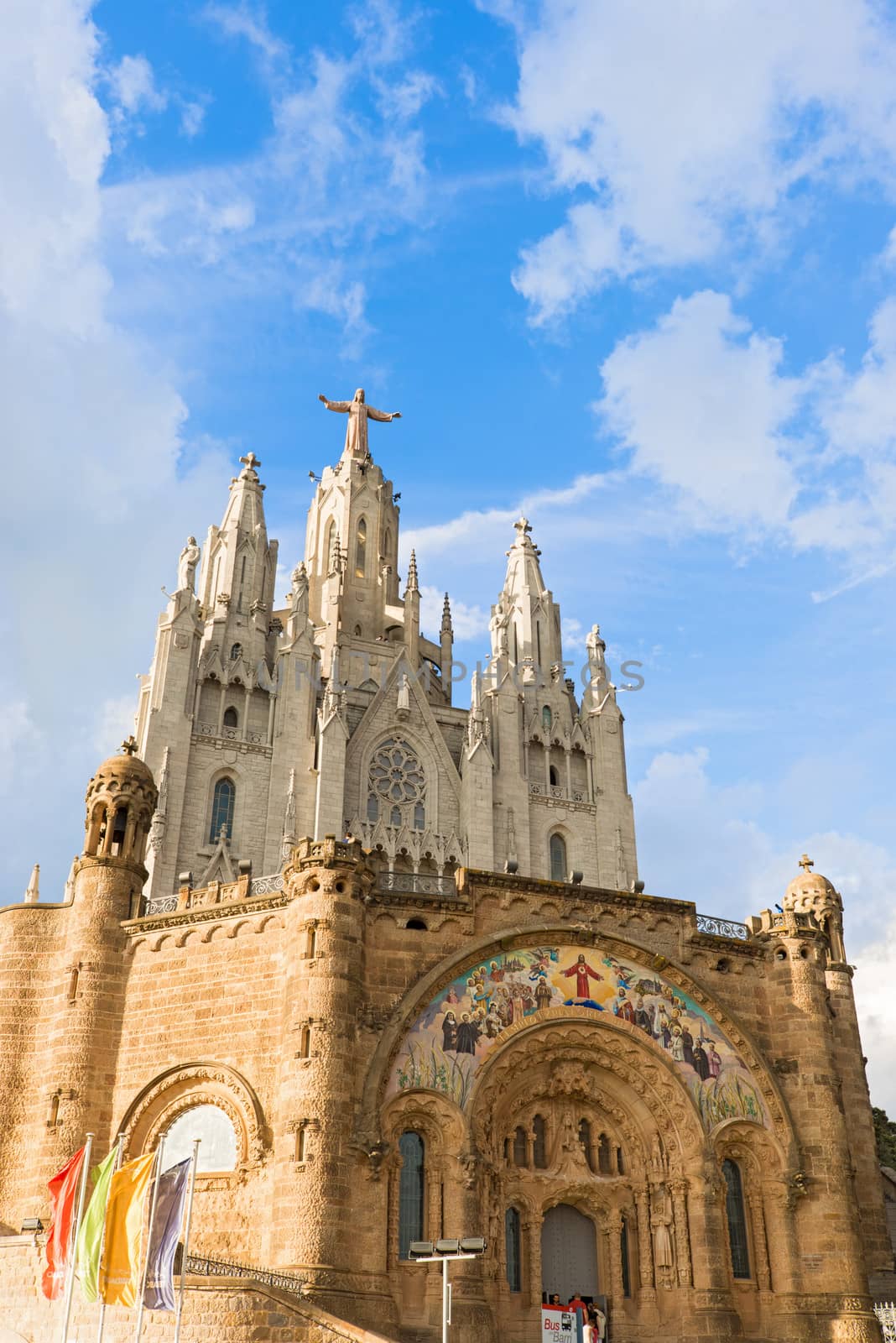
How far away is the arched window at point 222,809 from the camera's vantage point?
45.8 metres

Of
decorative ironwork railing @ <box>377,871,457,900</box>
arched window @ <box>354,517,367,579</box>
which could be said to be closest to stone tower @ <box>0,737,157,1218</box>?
decorative ironwork railing @ <box>377,871,457,900</box>

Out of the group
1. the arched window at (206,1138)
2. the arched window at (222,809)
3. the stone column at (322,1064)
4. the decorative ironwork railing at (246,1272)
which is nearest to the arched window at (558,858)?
A: the arched window at (222,809)

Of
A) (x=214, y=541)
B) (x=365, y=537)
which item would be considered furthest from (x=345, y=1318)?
(x=365, y=537)

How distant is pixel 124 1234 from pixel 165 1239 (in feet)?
2.20

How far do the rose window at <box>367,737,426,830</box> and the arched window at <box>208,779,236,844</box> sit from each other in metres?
5.14

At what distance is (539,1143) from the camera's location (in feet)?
92.2

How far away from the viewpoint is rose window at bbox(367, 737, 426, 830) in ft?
160

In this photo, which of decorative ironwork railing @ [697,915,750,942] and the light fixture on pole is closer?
the light fixture on pole

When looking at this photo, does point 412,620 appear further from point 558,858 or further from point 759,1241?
point 759,1241

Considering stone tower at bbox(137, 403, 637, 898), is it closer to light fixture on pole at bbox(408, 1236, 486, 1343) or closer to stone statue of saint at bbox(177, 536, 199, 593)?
stone statue of saint at bbox(177, 536, 199, 593)

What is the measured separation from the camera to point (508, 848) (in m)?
48.9

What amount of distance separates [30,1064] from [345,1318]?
924 cm

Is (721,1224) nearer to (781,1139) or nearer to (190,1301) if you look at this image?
Answer: (781,1139)

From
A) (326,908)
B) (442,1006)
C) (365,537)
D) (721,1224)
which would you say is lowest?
(721,1224)
